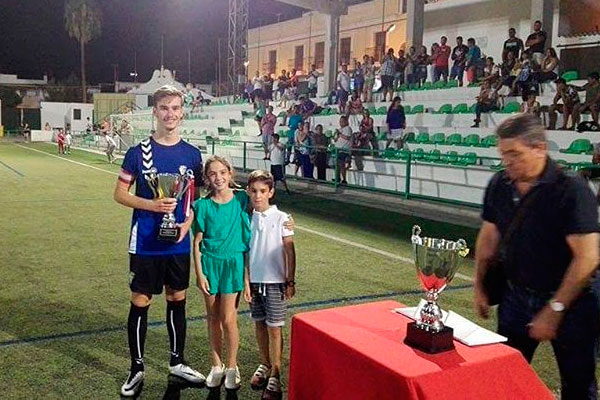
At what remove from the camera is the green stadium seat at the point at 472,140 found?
13950 mm

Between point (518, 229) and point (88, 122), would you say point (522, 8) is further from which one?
point (88, 122)

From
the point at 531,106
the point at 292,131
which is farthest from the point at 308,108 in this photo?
the point at 531,106

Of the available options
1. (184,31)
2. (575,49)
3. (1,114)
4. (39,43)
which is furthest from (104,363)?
(39,43)

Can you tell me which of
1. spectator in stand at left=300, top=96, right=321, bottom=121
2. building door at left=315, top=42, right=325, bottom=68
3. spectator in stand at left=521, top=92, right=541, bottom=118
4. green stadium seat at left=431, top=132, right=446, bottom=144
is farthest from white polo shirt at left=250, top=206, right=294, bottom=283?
building door at left=315, top=42, right=325, bottom=68

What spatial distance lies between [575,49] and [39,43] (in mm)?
72980

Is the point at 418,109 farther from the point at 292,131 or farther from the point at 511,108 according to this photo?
the point at 292,131

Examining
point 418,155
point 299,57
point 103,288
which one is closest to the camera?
point 103,288

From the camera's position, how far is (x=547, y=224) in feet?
8.94

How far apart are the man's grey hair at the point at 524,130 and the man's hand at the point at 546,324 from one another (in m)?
0.74

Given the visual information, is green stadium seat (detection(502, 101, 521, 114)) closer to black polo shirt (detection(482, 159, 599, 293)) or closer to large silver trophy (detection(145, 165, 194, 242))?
large silver trophy (detection(145, 165, 194, 242))

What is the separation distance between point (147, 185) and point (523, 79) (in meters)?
13.2

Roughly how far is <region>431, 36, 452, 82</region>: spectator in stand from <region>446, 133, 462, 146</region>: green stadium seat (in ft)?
13.8

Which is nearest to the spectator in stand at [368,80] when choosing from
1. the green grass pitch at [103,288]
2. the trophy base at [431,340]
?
the green grass pitch at [103,288]

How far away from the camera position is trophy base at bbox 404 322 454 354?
244cm
